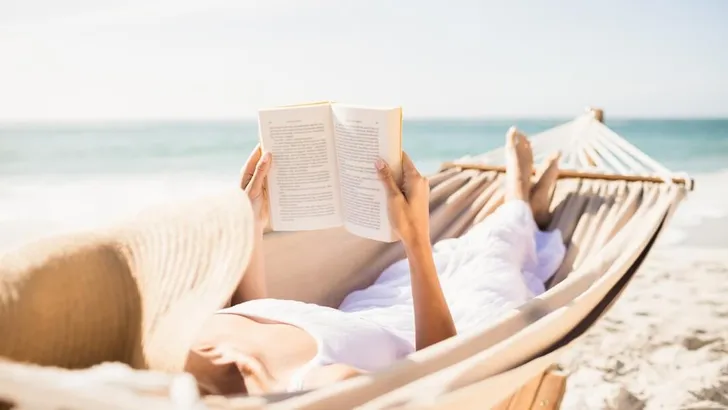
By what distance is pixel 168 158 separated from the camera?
8.70 metres

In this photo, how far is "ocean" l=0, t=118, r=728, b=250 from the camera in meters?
6.26

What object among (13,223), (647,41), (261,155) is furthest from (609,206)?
(647,41)

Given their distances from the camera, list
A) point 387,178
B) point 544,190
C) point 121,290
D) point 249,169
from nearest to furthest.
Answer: point 121,290, point 387,178, point 249,169, point 544,190

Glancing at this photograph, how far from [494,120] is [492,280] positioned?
10.5 m

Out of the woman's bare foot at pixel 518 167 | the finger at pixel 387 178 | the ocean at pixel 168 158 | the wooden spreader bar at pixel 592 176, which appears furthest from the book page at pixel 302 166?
the ocean at pixel 168 158

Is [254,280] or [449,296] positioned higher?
[254,280]

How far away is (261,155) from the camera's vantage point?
1134 mm

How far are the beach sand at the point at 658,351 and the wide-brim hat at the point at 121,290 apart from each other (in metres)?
1.36

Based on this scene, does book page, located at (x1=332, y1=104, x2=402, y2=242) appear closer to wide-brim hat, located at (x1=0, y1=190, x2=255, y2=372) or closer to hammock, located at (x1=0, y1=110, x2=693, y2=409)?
hammock, located at (x1=0, y1=110, x2=693, y2=409)

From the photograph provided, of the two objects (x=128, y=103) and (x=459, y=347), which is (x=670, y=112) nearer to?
(x=128, y=103)

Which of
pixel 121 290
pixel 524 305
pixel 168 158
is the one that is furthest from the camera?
pixel 168 158

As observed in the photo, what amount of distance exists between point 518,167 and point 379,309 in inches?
29.6

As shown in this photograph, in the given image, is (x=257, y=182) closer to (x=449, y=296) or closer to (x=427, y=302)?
(x=427, y=302)

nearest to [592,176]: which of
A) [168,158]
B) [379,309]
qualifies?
[379,309]
